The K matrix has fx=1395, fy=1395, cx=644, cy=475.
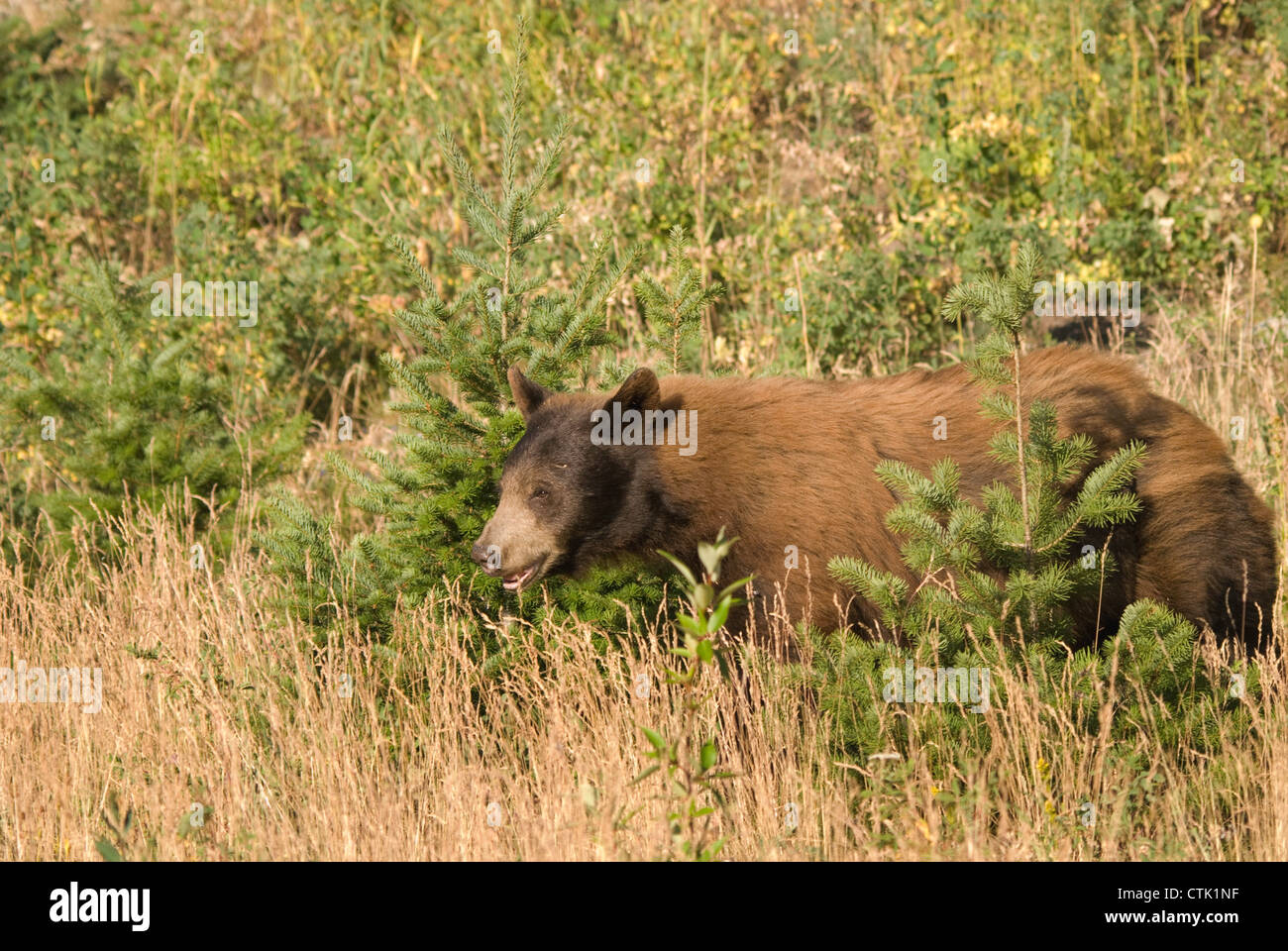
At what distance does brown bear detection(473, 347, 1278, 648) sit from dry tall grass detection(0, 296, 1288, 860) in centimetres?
33

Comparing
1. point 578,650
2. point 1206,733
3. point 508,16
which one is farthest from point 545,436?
point 508,16

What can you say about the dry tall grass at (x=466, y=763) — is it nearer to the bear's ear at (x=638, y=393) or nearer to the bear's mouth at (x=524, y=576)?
the bear's mouth at (x=524, y=576)

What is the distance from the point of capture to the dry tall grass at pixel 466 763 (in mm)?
4180

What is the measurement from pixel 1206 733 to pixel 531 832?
2179 millimetres

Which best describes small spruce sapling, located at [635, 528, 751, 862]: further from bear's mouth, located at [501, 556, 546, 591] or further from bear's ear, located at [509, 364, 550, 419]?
bear's ear, located at [509, 364, 550, 419]

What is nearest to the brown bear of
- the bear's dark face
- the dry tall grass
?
the bear's dark face

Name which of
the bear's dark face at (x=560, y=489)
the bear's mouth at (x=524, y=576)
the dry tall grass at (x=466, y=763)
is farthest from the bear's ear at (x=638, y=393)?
the dry tall grass at (x=466, y=763)

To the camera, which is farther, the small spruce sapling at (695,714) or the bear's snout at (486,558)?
the bear's snout at (486,558)

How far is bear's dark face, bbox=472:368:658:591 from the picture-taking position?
5.08m

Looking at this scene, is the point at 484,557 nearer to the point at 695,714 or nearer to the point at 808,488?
the point at 808,488

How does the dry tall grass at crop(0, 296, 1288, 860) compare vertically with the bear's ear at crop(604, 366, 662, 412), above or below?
below

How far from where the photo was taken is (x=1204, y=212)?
8.83 m

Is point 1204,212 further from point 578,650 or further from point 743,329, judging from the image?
point 578,650

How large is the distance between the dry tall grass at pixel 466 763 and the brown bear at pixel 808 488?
0.33m
